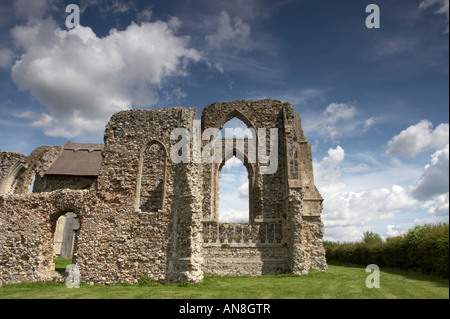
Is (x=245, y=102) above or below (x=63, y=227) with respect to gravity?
above

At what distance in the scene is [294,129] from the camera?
15.6m

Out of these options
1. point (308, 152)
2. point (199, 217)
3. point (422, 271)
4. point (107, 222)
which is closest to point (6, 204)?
point (107, 222)

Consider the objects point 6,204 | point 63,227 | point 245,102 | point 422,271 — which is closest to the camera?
point 6,204

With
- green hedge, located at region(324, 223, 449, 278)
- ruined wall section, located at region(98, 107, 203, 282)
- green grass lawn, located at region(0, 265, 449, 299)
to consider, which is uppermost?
ruined wall section, located at region(98, 107, 203, 282)

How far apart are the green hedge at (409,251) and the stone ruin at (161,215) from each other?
4.40 metres

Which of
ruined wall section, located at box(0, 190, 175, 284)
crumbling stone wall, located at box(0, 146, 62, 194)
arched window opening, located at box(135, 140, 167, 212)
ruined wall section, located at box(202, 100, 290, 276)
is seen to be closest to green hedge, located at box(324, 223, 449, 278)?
ruined wall section, located at box(202, 100, 290, 276)

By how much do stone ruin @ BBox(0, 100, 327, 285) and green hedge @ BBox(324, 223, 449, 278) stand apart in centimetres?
440

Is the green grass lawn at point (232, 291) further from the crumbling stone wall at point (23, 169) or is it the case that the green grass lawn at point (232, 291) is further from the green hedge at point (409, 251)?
the crumbling stone wall at point (23, 169)

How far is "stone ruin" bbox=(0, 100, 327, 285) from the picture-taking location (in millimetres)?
10945

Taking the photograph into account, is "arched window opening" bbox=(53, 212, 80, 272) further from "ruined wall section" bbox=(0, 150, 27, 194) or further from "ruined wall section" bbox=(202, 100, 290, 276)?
"ruined wall section" bbox=(202, 100, 290, 276)

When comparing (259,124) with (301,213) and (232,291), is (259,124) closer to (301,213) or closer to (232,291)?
(301,213)
